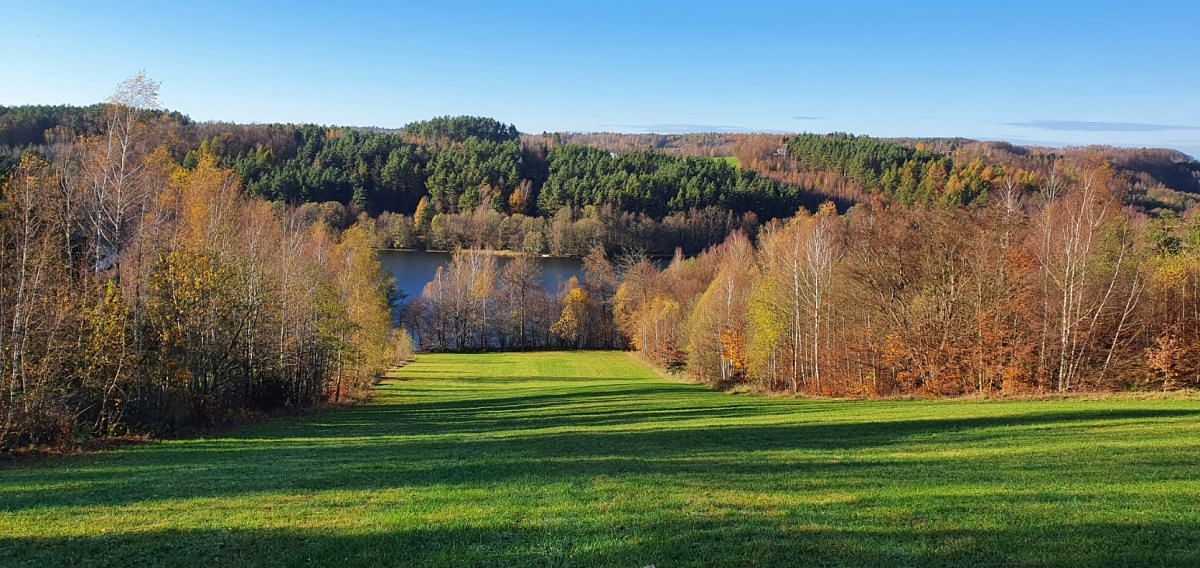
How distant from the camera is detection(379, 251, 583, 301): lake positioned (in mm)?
97812

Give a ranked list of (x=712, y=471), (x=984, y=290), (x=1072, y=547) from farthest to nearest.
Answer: (x=984, y=290) → (x=712, y=471) → (x=1072, y=547)

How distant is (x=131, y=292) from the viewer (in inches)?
830

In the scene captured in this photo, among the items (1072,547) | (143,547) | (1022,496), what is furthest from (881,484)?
(143,547)

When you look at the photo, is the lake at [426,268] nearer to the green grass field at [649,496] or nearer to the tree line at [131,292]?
the tree line at [131,292]

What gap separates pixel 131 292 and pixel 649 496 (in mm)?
18676

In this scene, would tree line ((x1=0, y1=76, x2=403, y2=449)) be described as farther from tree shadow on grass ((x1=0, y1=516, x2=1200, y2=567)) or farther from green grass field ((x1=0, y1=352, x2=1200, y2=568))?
tree shadow on grass ((x1=0, y1=516, x2=1200, y2=567))

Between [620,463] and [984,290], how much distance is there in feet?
87.9

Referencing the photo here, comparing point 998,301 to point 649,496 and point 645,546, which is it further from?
point 645,546

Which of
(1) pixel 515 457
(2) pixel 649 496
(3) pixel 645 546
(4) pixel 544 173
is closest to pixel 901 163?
(4) pixel 544 173

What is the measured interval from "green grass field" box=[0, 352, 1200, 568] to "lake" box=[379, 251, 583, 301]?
2840 inches

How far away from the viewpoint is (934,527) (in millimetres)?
8500

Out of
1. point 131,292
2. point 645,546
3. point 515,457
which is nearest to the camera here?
point 645,546

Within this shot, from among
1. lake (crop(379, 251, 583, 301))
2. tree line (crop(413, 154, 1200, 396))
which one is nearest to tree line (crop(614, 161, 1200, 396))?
tree line (crop(413, 154, 1200, 396))

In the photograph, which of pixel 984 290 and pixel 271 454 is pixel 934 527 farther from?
pixel 984 290
